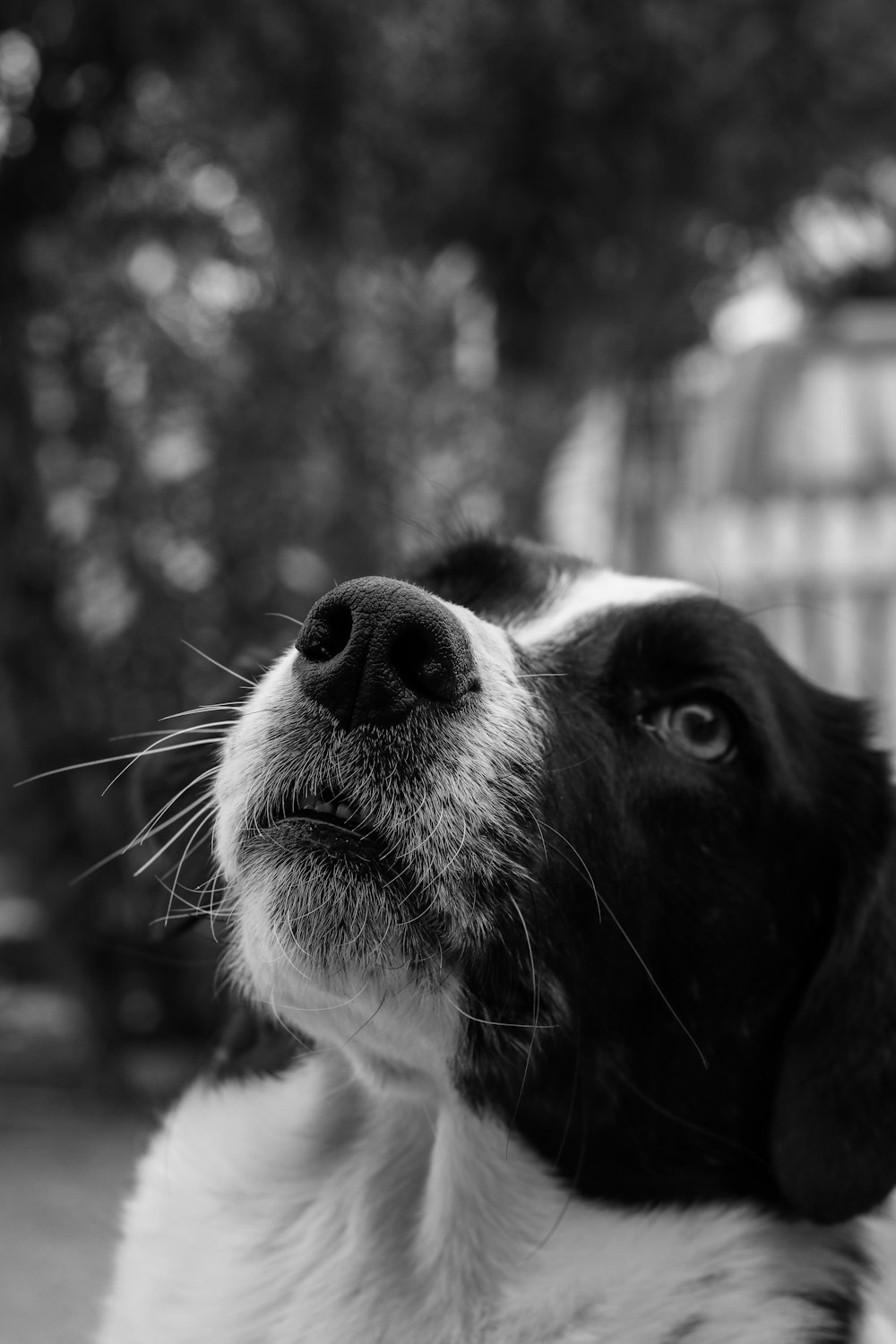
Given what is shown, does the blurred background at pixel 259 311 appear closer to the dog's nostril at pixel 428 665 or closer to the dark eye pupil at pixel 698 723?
the dark eye pupil at pixel 698 723

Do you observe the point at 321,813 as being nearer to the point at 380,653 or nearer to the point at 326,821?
the point at 326,821

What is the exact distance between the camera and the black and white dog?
64.9 inches

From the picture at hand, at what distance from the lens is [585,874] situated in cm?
181

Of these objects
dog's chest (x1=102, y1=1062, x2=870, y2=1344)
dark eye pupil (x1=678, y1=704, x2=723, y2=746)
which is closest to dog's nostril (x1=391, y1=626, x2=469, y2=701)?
dark eye pupil (x1=678, y1=704, x2=723, y2=746)

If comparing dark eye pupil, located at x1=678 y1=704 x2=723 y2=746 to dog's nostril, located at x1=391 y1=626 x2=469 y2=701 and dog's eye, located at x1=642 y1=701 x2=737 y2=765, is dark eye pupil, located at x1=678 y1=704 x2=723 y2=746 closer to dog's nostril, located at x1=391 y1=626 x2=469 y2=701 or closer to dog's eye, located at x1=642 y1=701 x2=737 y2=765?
dog's eye, located at x1=642 y1=701 x2=737 y2=765

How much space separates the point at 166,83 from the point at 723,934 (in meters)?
3.65

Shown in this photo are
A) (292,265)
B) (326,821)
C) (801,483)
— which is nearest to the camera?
(326,821)

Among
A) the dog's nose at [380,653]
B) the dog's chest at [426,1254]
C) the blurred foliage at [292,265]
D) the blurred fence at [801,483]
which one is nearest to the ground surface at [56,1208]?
the blurred foliage at [292,265]

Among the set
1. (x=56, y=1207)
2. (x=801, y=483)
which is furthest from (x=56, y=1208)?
(x=801, y=483)

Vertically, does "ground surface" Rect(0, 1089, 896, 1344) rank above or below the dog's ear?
below

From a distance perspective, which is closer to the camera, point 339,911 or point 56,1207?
point 339,911

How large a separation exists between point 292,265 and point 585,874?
11.2 ft

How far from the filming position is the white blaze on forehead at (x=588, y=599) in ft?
6.86

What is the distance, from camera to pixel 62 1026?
573cm
